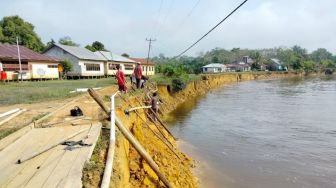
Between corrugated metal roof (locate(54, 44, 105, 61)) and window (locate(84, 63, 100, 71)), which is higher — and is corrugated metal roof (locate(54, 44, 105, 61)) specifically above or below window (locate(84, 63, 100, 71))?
above

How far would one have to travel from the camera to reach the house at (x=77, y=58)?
4378cm

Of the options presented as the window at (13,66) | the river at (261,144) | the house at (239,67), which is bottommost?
the river at (261,144)

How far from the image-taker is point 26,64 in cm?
3516

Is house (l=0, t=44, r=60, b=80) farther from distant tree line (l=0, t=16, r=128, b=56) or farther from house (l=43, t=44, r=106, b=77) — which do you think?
distant tree line (l=0, t=16, r=128, b=56)

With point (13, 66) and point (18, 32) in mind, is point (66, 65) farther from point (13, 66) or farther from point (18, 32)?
point (18, 32)

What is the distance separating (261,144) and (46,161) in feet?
49.5

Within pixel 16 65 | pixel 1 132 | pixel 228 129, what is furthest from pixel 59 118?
pixel 16 65

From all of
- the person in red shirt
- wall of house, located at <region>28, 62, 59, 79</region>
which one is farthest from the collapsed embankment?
wall of house, located at <region>28, 62, 59, 79</region>

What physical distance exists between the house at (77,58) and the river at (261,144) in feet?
59.2

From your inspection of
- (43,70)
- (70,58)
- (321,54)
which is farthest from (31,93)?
(321,54)

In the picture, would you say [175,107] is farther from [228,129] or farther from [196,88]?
[196,88]

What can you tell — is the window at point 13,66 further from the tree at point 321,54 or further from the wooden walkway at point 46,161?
the tree at point 321,54

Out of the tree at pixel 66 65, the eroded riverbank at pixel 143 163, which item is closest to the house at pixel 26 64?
the tree at pixel 66 65

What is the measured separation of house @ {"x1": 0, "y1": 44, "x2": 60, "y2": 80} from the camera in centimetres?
3222
